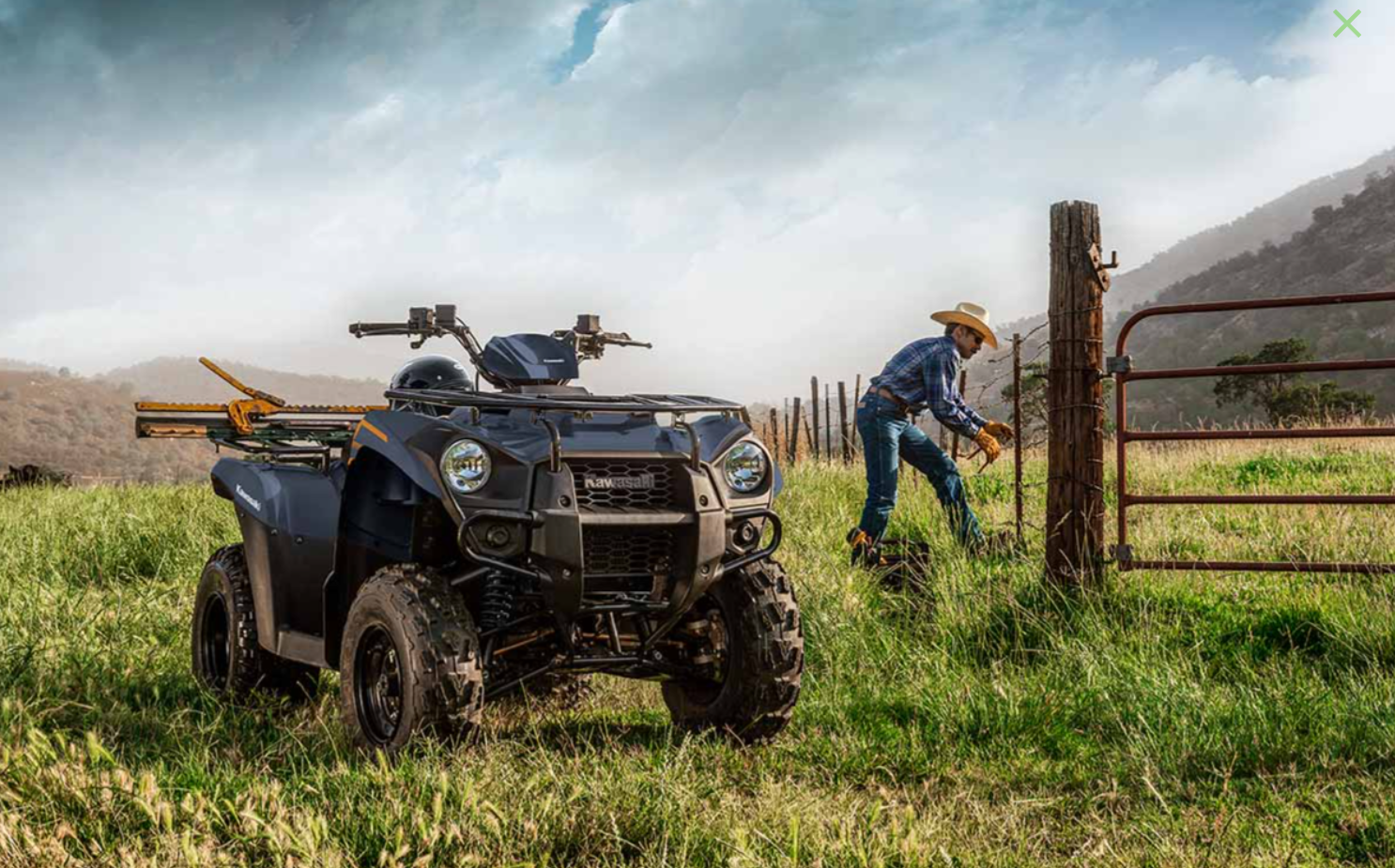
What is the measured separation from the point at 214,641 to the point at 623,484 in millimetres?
2746

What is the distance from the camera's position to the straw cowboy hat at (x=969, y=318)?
929cm

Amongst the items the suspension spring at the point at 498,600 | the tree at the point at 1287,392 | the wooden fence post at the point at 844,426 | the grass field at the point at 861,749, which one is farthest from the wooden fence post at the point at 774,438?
the tree at the point at 1287,392

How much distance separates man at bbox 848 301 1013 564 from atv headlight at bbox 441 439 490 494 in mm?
4676

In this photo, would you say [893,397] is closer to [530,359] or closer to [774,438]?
[530,359]

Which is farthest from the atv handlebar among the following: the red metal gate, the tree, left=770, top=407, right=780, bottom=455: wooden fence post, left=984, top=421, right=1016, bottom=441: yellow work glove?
the tree

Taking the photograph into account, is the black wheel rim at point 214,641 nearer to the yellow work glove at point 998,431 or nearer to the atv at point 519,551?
the atv at point 519,551

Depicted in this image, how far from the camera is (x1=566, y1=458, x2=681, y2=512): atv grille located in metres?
4.37

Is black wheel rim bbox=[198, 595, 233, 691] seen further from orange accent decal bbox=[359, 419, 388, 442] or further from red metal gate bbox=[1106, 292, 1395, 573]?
red metal gate bbox=[1106, 292, 1395, 573]

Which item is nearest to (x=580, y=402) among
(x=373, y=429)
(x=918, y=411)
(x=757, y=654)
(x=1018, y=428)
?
(x=373, y=429)

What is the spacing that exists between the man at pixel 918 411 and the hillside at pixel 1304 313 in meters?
61.2

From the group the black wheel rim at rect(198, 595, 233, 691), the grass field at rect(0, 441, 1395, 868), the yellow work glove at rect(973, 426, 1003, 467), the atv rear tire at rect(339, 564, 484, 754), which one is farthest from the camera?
the yellow work glove at rect(973, 426, 1003, 467)

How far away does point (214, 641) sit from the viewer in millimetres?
6129

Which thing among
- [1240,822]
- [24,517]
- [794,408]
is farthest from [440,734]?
[794,408]

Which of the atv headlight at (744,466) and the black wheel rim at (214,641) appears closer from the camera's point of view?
the atv headlight at (744,466)
